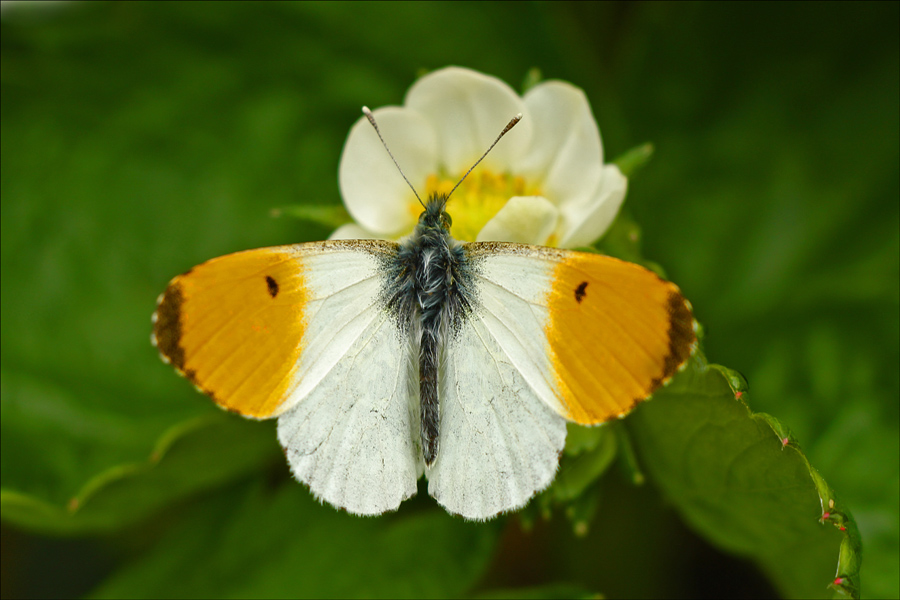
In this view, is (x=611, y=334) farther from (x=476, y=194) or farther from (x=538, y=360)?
(x=476, y=194)

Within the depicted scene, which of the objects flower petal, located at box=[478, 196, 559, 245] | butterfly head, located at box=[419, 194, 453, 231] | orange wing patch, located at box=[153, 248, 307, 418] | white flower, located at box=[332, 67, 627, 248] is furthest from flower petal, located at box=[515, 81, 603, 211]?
orange wing patch, located at box=[153, 248, 307, 418]

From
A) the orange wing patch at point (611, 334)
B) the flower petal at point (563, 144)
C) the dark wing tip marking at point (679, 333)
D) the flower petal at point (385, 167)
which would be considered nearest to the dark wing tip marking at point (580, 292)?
the orange wing patch at point (611, 334)

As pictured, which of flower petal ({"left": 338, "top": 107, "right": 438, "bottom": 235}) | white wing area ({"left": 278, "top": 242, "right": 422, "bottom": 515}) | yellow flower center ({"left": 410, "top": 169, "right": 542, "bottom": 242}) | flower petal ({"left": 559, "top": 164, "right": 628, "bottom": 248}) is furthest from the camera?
yellow flower center ({"left": 410, "top": 169, "right": 542, "bottom": 242})

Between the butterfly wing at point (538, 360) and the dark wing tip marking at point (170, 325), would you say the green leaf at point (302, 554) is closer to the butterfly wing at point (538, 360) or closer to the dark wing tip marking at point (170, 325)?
the butterfly wing at point (538, 360)

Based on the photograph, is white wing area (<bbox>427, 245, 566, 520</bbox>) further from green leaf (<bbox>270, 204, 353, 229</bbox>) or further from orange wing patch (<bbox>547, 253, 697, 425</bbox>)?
green leaf (<bbox>270, 204, 353, 229</bbox>)

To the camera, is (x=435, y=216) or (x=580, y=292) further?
(x=435, y=216)

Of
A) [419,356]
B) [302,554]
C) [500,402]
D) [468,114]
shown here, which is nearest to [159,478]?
[302,554]

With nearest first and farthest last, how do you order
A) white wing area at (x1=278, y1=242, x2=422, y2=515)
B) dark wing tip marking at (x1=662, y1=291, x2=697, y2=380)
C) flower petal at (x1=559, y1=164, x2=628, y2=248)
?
dark wing tip marking at (x1=662, y1=291, x2=697, y2=380)
white wing area at (x1=278, y1=242, x2=422, y2=515)
flower petal at (x1=559, y1=164, x2=628, y2=248)
